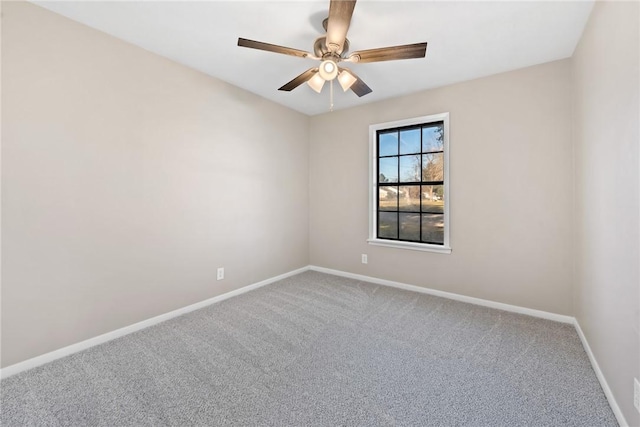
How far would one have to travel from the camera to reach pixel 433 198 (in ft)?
11.0

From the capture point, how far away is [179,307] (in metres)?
2.72

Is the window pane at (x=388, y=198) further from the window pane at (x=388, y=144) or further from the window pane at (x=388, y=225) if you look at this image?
the window pane at (x=388, y=144)

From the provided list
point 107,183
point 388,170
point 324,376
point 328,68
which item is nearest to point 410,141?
point 388,170

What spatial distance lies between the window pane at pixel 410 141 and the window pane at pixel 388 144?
0.08 meters

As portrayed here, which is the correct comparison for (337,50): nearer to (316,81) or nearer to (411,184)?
(316,81)

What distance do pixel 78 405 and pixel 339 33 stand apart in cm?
277

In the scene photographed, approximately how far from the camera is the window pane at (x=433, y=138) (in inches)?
128

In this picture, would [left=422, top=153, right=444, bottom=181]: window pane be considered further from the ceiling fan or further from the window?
the ceiling fan

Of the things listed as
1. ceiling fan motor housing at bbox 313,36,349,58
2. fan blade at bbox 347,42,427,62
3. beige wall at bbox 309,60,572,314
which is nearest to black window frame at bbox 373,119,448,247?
beige wall at bbox 309,60,572,314

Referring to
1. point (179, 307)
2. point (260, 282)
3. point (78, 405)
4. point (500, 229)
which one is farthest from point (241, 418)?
point (500, 229)

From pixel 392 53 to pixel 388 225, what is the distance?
230 cm

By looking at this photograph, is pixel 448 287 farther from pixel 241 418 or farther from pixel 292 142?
pixel 292 142

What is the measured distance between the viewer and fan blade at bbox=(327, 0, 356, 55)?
153cm

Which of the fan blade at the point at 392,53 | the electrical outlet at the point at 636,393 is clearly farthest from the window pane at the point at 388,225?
the electrical outlet at the point at 636,393
